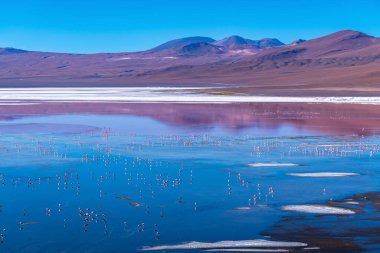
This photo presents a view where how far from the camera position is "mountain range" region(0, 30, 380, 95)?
220ft

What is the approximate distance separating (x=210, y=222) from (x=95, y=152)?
277 inches

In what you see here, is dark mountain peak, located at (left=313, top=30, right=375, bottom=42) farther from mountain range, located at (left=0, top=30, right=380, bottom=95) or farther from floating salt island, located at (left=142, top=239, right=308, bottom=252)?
floating salt island, located at (left=142, top=239, right=308, bottom=252)

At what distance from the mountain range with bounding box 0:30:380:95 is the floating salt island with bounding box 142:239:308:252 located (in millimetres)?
46510

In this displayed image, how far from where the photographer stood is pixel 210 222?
8.84 meters

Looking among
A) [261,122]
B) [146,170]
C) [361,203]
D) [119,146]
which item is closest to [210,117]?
[261,122]

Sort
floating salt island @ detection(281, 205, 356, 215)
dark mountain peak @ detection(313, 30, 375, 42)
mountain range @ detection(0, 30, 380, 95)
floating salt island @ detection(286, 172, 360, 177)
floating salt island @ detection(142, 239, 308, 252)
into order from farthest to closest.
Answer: dark mountain peak @ detection(313, 30, 375, 42) < mountain range @ detection(0, 30, 380, 95) < floating salt island @ detection(286, 172, 360, 177) < floating salt island @ detection(281, 205, 356, 215) < floating salt island @ detection(142, 239, 308, 252)

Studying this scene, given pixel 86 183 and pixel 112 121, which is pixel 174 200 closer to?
pixel 86 183

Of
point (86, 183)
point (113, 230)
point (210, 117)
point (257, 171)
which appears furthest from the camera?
point (210, 117)

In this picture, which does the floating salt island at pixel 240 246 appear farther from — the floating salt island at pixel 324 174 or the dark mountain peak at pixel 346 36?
the dark mountain peak at pixel 346 36

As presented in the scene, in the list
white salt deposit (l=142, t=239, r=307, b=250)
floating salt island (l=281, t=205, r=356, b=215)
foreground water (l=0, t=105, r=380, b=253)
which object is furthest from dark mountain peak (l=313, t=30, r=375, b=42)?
white salt deposit (l=142, t=239, r=307, b=250)

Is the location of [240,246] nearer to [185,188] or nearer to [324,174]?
[185,188]

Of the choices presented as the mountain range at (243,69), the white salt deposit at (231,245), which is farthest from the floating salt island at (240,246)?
the mountain range at (243,69)

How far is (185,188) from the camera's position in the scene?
36.5 feet

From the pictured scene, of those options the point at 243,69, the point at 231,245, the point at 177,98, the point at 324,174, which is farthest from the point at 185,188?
the point at 243,69
